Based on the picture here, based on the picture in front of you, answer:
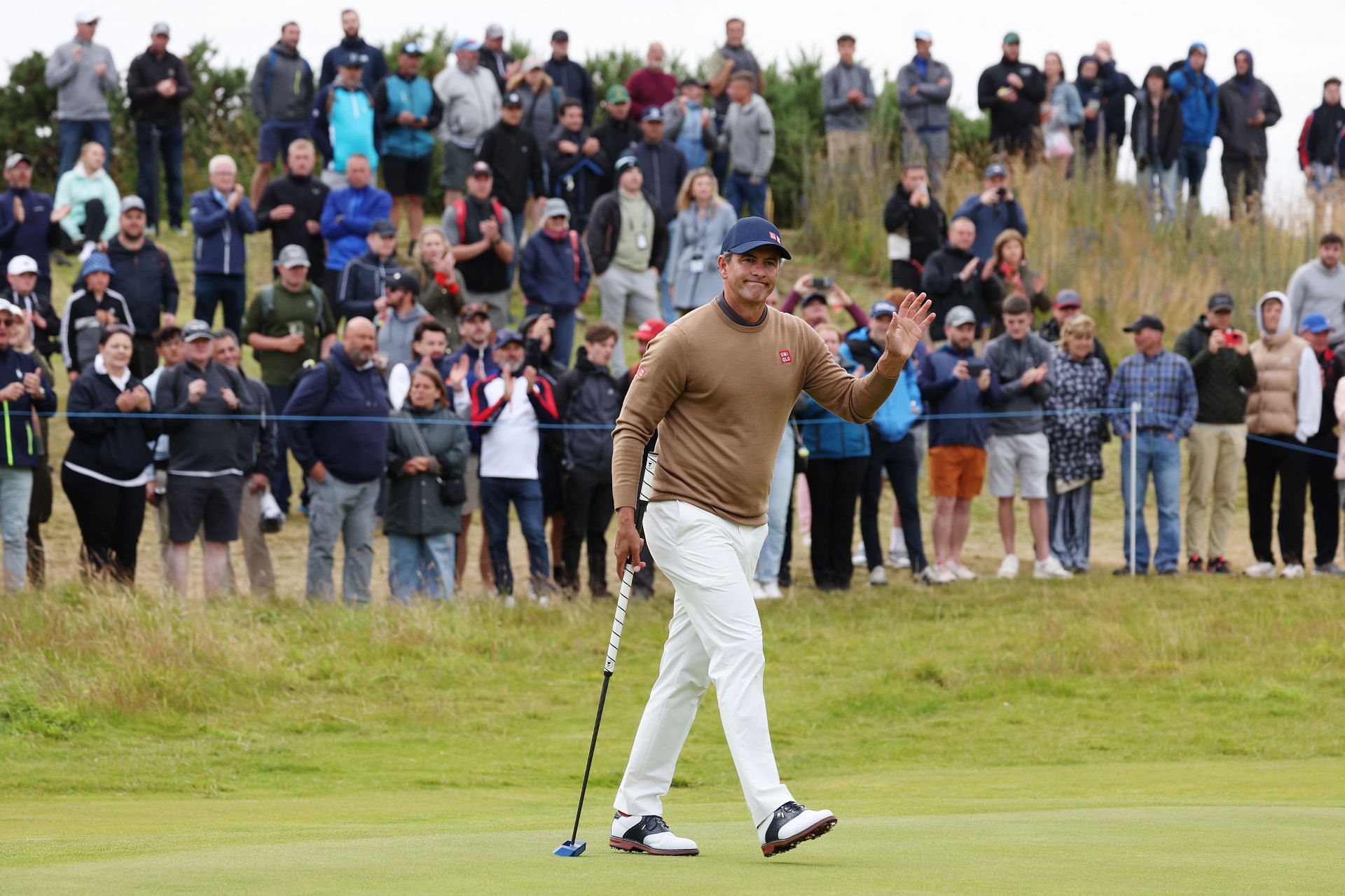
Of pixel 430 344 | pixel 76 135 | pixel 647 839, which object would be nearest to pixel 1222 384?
pixel 430 344

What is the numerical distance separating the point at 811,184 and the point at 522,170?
9503 millimetres

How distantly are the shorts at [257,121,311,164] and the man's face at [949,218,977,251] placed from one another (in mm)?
8208

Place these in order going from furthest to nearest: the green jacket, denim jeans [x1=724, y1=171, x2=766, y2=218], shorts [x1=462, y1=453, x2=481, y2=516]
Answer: denim jeans [x1=724, y1=171, x2=766, y2=218]
the green jacket
shorts [x1=462, y1=453, x2=481, y2=516]

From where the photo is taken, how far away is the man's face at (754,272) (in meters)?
6.89

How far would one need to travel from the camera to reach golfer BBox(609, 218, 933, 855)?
6.84 m

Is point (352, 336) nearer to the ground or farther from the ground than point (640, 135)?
nearer to the ground

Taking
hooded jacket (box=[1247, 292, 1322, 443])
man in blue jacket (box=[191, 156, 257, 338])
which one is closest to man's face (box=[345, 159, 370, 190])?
man in blue jacket (box=[191, 156, 257, 338])

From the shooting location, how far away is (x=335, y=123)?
20797 mm

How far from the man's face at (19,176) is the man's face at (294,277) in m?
3.44

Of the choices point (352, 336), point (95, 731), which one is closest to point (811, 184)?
point (352, 336)

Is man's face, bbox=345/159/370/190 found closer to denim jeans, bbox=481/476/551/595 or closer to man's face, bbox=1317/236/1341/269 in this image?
denim jeans, bbox=481/476/551/595

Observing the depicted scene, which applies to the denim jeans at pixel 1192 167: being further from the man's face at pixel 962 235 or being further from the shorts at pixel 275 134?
the shorts at pixel 275 134

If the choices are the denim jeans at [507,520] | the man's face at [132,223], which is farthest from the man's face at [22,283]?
the denim jeans at [507,520]

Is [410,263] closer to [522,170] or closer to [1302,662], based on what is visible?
[522,170]
